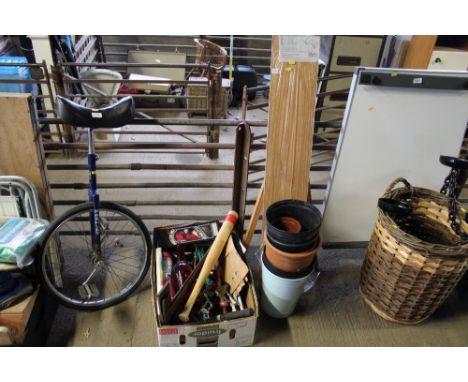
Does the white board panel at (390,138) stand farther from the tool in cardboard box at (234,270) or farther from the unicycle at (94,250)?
the unicycle at (94,250)

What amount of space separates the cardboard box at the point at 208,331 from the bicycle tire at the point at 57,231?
0.31m

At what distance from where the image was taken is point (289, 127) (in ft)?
6.46

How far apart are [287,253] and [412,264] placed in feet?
2.00

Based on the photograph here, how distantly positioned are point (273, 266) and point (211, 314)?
1.32ft

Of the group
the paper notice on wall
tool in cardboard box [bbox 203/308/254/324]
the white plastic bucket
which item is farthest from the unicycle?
the paper notice on wall

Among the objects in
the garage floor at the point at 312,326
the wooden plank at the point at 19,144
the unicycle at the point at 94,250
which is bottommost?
the garage floor at the point at 312,326

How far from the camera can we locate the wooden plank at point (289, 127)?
6.22 ft

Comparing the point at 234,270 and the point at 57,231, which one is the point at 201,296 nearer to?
the point at 234,270

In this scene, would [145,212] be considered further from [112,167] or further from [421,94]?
[421,94]

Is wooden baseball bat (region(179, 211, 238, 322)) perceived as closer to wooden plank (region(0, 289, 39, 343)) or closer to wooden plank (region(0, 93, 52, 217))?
wooden plank (region(0, 289, 39, 343))

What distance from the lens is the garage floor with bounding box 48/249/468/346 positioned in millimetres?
1857

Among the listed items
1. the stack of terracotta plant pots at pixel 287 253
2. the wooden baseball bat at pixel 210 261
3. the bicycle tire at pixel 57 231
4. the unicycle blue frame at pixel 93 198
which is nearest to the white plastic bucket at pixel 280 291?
the stack of terracotta plant pots at pixel 287 253

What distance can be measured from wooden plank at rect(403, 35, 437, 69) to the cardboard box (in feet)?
9.75

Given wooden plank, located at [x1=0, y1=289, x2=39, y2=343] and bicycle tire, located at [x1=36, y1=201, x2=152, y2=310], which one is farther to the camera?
bicycle tire, located at [x1=36, y1=201, x2=152, y2=310]
